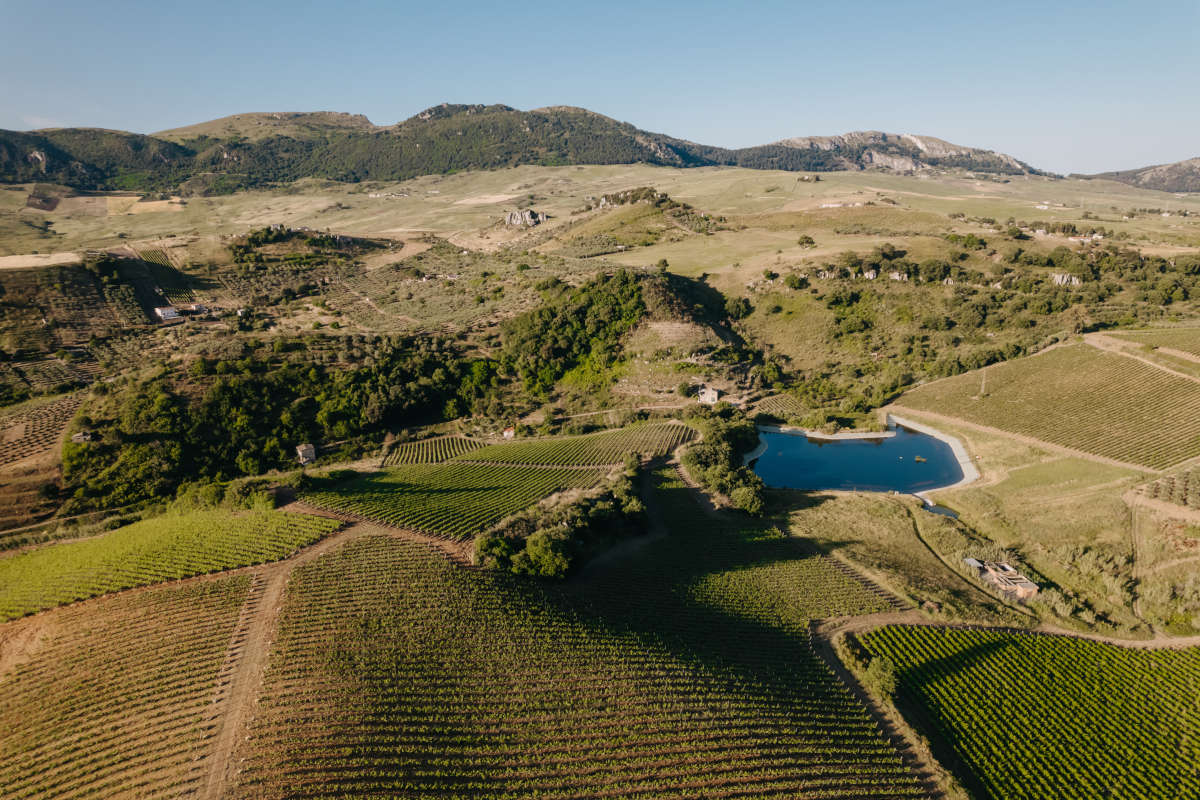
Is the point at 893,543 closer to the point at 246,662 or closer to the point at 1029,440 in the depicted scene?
the point at 1029,440

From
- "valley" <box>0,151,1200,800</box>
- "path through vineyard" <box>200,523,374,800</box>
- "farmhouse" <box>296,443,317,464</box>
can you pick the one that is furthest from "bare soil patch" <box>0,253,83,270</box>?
"path through vineyard" <box>200,523,374,800</box>

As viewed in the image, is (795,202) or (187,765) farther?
(795,202)

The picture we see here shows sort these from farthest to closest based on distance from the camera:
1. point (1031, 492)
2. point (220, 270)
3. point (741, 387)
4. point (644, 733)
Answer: point (220, 270) → point (741, 387) → point (1031, 492) → point (644, 733)

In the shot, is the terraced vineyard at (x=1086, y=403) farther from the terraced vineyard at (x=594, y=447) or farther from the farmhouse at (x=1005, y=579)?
the terraced vineyard at (x=594, y=447)

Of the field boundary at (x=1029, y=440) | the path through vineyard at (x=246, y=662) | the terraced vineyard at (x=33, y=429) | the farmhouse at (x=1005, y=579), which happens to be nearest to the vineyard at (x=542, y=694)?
the path through vineyard at (x=246, y=662)

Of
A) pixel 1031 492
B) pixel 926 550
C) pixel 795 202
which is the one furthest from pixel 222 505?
pixel 795 202

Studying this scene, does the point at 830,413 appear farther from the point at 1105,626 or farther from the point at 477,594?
the point at 477,594

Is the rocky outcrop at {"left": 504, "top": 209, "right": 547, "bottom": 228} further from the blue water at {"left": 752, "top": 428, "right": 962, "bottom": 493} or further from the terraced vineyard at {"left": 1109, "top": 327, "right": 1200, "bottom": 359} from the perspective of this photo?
the terraced vineyard at {"left": 1109, "top": 327, "right": 1200, "bottom": 359}
